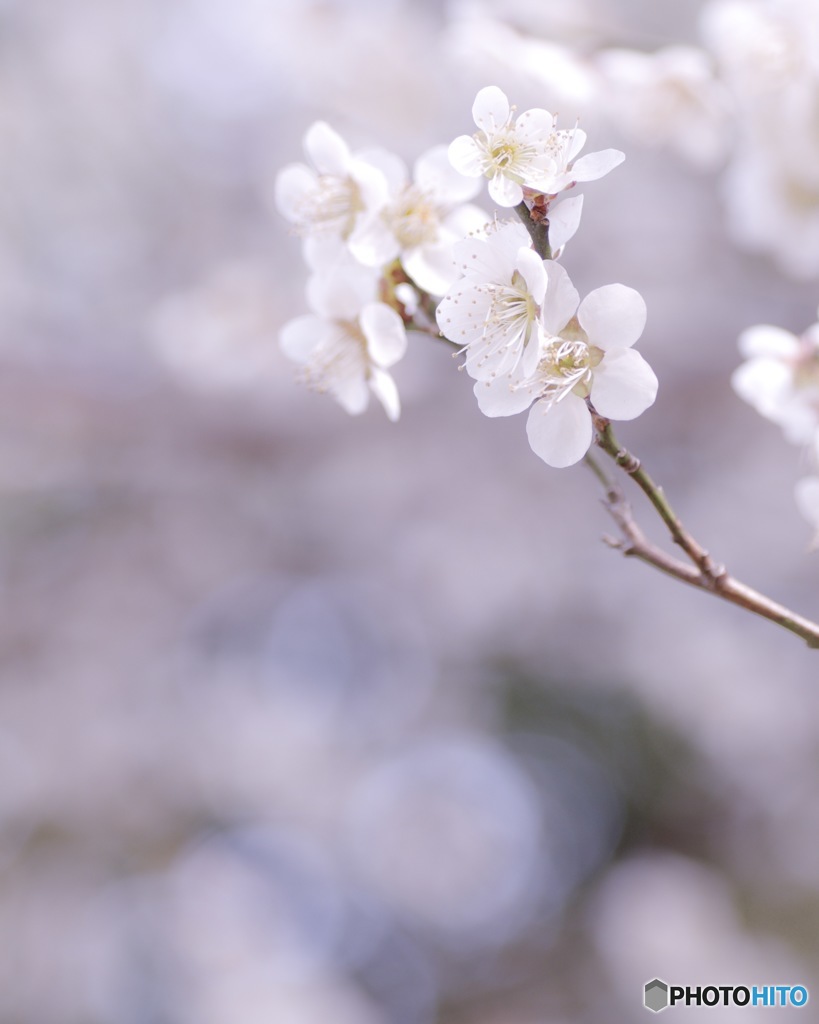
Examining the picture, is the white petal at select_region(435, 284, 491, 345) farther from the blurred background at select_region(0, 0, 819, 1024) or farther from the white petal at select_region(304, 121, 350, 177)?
the blurred background at select_region(0, 0, 819, 1024)

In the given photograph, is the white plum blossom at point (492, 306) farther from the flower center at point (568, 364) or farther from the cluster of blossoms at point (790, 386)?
the cluster of blossoms at point (790, 386)

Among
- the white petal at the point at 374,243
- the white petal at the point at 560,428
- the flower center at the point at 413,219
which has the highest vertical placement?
the flower center at the point at 413,219

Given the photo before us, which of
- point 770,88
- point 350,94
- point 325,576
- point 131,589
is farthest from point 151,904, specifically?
point 770,88

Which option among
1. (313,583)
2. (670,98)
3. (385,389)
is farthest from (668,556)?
(313,583)

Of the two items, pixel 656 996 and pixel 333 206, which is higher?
pixel 333 206

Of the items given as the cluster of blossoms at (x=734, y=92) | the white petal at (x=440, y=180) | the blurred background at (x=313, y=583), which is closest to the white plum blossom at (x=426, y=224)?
the white petal at (x=440, y=180)

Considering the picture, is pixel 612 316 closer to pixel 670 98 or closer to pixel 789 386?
pixel 789 386

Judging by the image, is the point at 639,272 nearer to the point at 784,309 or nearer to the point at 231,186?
the point at 784,309
